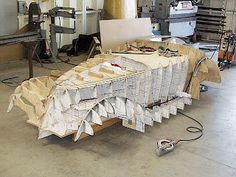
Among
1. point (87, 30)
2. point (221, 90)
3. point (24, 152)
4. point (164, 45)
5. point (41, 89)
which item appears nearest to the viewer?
point (24, 152)

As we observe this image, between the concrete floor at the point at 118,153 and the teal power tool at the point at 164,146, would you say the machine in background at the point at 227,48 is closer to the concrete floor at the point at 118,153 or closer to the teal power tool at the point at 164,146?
the concrete floor at the point at 118,153

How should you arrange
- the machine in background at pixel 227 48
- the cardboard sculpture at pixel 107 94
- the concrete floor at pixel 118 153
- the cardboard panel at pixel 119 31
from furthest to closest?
the machine in background at pixel 227 48
the cardboard panel at pixel 119 31
the cardboard sculpture at pixel 107 94
the concrete floor at pixel 118 153

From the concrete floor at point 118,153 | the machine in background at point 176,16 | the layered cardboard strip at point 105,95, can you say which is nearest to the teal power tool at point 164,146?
the concrete floor at point 118,153

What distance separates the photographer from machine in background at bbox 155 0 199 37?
699 cm

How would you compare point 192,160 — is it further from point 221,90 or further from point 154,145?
point 221,90

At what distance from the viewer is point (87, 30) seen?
704cm

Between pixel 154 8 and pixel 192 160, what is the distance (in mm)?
5087

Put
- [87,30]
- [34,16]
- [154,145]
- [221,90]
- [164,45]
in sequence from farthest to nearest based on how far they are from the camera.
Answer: [87,30] → [34,16] → [221,90] → [164,45] → [154,145]

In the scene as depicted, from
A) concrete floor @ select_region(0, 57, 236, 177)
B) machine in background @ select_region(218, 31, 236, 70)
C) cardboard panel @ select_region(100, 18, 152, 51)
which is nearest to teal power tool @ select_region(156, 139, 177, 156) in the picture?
concrete floor @ select_region(0, 57, 236, 177)

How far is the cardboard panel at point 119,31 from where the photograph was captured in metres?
4.42

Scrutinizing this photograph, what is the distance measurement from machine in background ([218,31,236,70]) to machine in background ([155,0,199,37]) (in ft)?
5.00

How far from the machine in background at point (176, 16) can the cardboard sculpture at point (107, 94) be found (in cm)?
340

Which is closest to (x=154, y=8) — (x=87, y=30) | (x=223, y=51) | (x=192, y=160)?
(x=87, y=30)

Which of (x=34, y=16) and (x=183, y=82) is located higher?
(x=34, y=16)
